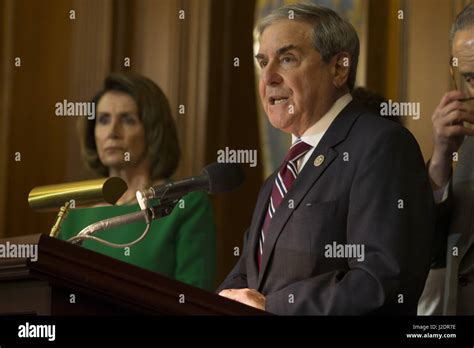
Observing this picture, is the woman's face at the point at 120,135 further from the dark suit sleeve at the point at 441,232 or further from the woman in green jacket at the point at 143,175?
the dark suit sleeve at the point at 441,232

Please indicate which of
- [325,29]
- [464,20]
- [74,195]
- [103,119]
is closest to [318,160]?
[325,29]

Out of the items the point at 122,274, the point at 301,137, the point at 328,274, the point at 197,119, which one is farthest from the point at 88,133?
the point at 122,274

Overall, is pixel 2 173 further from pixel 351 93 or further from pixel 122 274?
pixel 122 274

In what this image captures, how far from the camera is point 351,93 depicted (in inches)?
143

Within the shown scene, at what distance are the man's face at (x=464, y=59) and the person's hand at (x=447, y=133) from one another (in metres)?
0.09

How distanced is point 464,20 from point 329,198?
91cm

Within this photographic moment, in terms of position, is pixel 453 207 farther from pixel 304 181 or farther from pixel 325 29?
pixel 325 29

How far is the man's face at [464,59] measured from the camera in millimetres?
3760

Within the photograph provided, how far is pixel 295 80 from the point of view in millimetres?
3533

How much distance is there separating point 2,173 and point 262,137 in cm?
94

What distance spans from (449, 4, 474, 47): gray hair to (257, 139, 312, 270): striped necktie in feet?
2.32

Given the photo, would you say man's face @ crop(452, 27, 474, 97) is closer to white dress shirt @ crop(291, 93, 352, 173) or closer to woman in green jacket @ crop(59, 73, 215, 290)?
white dress shirt @ crop(291, 93, 352, 173)

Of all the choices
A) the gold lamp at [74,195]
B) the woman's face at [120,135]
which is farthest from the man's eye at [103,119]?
the gold lamp at [74,195]

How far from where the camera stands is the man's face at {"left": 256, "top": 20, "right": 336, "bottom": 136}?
3525 mm
